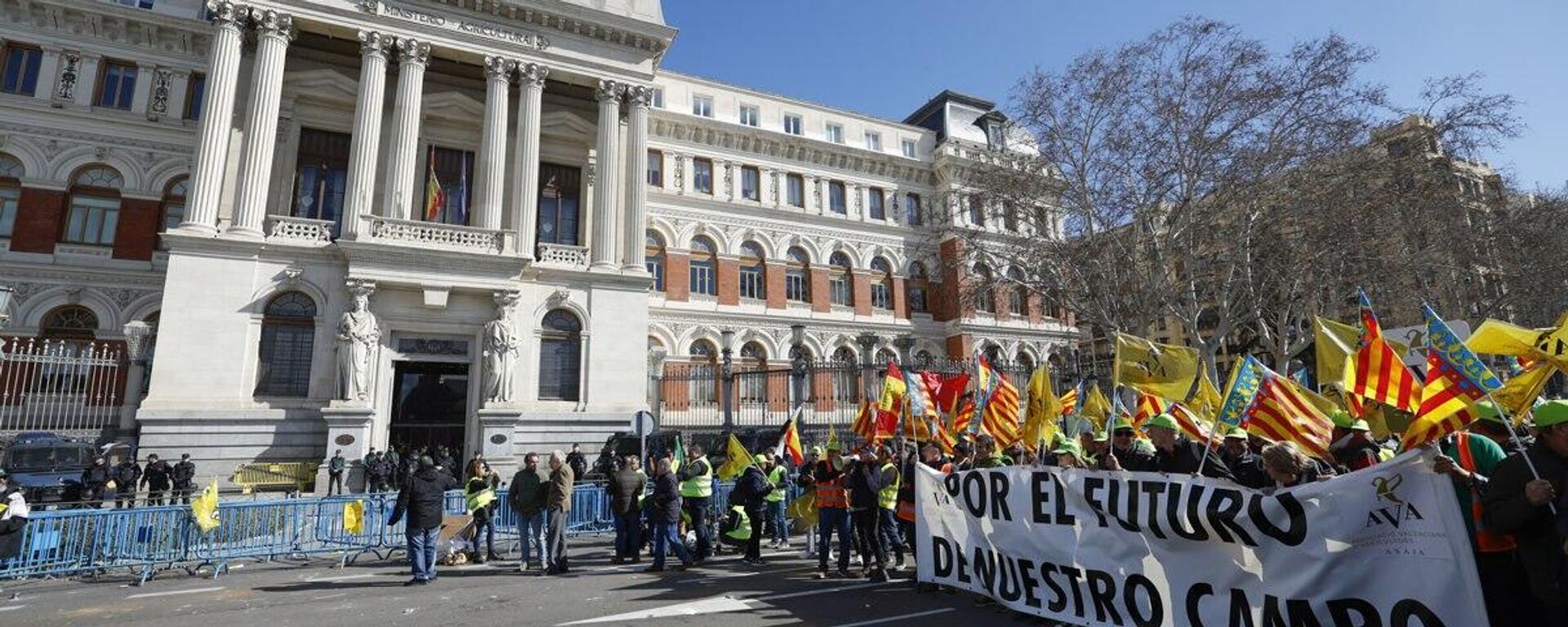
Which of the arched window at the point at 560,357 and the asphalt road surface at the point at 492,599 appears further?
the arched window at the point at 560,357

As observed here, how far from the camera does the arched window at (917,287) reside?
3794 centimetres

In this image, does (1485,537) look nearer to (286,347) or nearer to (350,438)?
(350,438)

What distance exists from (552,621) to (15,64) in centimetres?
3063

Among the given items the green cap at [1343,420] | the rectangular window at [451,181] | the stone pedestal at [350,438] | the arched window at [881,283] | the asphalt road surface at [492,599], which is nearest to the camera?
the green cap at [1343,420]

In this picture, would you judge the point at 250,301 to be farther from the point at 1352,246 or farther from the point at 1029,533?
the point at 1352,246

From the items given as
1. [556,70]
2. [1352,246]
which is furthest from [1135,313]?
[556,70]

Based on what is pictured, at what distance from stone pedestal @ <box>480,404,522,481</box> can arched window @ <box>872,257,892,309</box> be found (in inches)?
819

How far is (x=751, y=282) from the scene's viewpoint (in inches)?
1340

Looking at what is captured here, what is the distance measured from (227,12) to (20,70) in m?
10.5

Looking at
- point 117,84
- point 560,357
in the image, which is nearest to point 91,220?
point 117,84

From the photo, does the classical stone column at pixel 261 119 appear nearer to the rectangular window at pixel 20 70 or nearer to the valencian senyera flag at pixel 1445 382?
the rectangular window at pixel 20 70

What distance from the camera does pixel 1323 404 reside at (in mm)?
8445

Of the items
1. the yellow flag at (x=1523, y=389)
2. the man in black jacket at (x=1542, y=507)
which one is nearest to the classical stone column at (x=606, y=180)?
the yellow flag at (x=1523, y=389)

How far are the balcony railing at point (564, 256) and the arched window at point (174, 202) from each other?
1356cm
